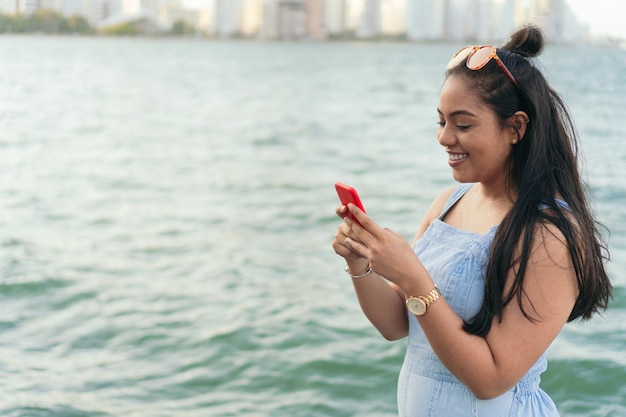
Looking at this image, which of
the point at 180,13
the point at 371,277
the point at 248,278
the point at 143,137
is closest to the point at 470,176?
the point at 371,277

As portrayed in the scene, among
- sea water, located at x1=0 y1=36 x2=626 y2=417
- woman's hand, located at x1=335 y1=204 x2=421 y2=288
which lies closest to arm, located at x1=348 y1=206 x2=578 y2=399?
woman's hand, located at x1=335 y1=204 x2=421 y2=288

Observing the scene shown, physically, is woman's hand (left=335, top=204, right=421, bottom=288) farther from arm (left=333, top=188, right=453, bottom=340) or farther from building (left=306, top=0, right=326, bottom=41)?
building (left=306, top=0, right=326, bottom=41)

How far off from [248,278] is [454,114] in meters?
6.26

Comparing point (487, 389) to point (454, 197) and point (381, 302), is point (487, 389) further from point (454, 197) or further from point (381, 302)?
point (454, 197)

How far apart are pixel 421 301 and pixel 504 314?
0.21 meters

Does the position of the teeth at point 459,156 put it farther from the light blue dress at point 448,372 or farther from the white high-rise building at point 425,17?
the white high-rise building at point 425,17

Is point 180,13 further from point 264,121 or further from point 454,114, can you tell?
point 454,114

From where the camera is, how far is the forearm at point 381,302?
7.70 ft

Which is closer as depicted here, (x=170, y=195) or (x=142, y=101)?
(x=170, y=195)

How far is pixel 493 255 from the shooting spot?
2.10 meters

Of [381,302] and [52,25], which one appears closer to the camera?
[381,302]

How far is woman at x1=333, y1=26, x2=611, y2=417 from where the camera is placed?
203cm

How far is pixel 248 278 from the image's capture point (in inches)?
327

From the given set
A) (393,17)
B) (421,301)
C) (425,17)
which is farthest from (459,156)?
(393,17)
